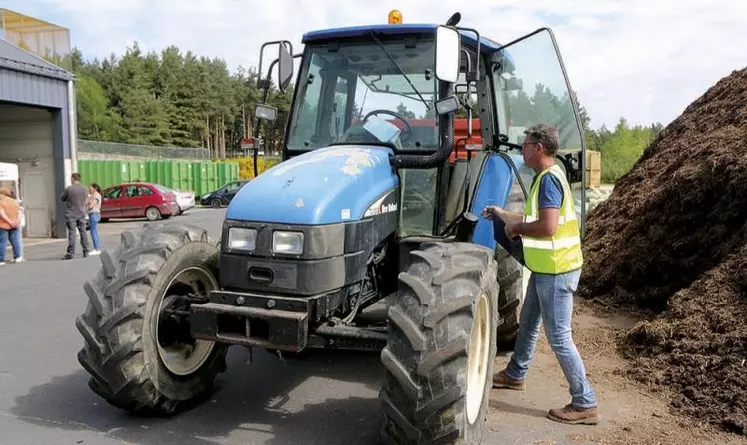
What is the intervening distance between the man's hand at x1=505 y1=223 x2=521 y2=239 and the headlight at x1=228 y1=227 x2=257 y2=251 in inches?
67.8

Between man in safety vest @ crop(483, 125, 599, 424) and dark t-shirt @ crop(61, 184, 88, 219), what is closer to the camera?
man in safety vest @ crop(483, 125, 599, 424)

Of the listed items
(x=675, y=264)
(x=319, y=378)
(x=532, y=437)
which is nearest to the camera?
(x=532, y=437)

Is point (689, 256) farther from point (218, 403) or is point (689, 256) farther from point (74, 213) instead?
point (74, 213)

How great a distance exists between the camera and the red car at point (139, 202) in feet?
76.8

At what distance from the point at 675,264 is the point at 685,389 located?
2576mm

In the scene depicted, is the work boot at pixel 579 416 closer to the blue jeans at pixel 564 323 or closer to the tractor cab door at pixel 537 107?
the blue jeans at pixel 564 323

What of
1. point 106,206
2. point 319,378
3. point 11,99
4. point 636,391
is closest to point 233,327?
point 319,378

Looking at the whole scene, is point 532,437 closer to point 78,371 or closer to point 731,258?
point 731,258

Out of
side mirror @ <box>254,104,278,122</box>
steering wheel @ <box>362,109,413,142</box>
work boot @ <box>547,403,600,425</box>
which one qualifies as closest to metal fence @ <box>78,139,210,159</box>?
side mirror @ <box>254,104,278,122</box>

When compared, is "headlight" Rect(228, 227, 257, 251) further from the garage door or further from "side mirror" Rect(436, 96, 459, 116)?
the garage door

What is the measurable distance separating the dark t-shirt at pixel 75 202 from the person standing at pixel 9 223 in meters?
0.93

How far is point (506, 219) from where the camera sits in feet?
14.4

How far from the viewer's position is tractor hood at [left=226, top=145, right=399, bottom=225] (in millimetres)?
3836

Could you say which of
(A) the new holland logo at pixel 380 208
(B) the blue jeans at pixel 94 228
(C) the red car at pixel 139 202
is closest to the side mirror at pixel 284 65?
(A) the new holland logo at pixel 380 208
